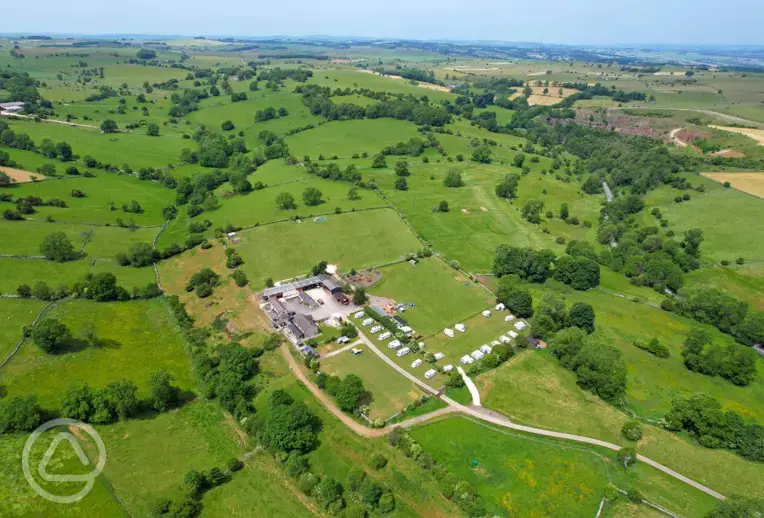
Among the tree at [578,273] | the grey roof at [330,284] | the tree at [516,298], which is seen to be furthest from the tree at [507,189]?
the grey roof at [330,284]

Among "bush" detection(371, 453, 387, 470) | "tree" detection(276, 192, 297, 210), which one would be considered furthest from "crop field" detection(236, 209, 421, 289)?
"bush" detection(371, 453, 387, 470)

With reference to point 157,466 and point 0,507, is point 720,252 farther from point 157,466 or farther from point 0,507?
point 0,507

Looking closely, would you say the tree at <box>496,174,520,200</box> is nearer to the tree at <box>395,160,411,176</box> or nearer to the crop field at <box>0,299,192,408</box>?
the tree at <box>395,160,411,176</box>

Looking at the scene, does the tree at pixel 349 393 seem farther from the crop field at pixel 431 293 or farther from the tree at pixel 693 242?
the tree at pixel 693 242

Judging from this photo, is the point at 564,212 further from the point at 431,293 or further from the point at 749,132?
the point at 749,132

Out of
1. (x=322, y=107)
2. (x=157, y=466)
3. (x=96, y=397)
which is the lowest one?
(x=157, y=466)

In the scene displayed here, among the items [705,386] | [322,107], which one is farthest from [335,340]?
[322,107]

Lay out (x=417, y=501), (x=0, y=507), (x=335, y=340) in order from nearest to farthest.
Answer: (x=0, y=507), (x=417, y=501), (x=335, y=340)

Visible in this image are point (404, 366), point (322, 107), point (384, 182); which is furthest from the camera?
point (322, 107)
